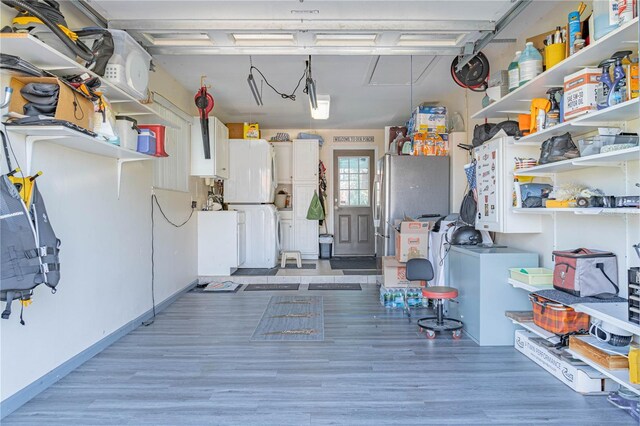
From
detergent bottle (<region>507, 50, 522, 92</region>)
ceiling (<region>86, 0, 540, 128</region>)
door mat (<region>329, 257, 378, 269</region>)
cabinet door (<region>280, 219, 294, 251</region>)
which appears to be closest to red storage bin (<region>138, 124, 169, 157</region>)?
ceiling (<region>86, 0, 540, 128</region>)

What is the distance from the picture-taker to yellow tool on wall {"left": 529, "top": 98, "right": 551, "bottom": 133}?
2909 millimetres

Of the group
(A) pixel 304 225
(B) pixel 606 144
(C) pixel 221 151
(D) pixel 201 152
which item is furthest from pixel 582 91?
(A) pixel 304 225

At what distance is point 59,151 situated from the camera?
2.81m

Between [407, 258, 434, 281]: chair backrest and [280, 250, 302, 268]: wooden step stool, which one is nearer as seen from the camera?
[407, 258, 434, 281]: chair backrest

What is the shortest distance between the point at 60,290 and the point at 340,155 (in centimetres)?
634

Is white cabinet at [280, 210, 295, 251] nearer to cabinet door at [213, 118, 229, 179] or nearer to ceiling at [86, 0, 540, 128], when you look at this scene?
cabinet door at [213, 118, 229, 179]

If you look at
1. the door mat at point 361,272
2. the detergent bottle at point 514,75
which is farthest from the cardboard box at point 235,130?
the detergent bottle at point 514,75

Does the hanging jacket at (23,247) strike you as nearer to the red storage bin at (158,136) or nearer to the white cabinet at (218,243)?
the red storage bin at (158,136)

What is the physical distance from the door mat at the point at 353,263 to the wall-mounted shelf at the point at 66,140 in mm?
4359

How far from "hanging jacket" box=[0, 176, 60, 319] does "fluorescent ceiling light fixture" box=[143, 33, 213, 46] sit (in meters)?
1.86

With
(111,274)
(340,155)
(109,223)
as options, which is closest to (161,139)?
(109,223)

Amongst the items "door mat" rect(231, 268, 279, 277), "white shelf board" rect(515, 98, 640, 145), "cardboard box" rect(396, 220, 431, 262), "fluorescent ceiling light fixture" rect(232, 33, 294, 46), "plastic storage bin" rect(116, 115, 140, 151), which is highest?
"fluorescent ceiling light fixture" rect(232, 33, 294, 46)

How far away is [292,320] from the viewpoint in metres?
4.22

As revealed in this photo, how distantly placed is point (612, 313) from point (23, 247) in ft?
10.4
